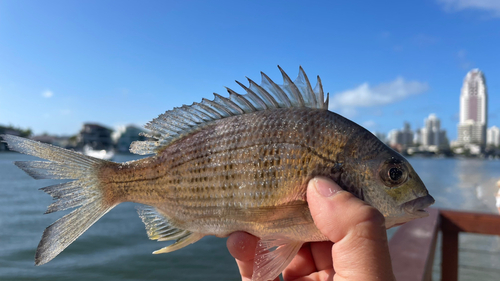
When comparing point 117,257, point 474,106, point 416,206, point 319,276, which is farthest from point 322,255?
point 474,106

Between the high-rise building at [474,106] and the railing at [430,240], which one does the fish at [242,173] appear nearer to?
the railing at [430,240]

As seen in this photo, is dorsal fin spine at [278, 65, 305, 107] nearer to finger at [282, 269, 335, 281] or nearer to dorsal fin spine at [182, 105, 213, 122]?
dorsal fin spine at [182, 105, 213, 122]

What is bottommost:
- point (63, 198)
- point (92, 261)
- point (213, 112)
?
point (92, 261)

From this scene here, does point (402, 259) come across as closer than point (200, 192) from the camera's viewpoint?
No

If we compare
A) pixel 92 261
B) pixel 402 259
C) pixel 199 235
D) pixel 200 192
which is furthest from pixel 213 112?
pixel 92 261

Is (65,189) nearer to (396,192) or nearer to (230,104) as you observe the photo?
(230,104)

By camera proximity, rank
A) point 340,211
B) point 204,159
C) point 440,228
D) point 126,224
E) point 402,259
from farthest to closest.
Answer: point 126,224 < point 440,228 < point 402,259 < point 204,159 < point 340,211

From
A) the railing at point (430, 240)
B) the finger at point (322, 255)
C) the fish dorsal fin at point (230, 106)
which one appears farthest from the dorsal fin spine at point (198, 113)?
the railing at point (430, 240)

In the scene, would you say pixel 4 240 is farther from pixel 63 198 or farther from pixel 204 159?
pixel 204 159
